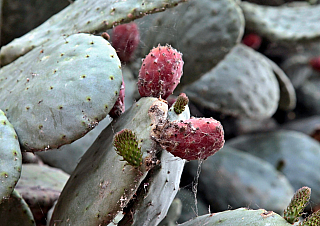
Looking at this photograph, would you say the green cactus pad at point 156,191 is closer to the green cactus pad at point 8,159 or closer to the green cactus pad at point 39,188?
the green cactus pad at point 8,159

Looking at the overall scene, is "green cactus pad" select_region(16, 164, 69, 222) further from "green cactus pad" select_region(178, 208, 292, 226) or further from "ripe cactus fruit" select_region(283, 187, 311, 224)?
"ripe cactus fruit" select_region(283, 187, 311, 224)

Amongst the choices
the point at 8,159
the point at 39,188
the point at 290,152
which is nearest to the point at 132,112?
the point at 8,159

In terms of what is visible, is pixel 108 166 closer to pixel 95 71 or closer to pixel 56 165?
pixel 95 71

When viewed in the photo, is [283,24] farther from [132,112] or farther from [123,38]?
[132,112]

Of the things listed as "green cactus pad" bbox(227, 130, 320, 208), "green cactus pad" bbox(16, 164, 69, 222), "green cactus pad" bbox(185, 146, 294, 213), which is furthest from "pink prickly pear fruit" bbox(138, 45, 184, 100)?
"green cactus pad" bbox(227, 130, 320, 208)

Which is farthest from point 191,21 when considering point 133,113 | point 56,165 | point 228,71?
point 133,113
